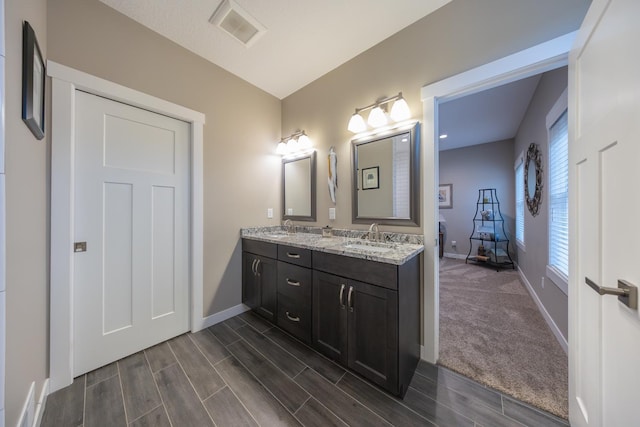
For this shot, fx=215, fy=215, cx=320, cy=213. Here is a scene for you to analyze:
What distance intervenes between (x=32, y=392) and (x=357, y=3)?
306cm

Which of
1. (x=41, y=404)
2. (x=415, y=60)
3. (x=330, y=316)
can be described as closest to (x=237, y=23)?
(x=415, y=60)

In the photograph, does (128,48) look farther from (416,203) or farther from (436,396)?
(436,396)

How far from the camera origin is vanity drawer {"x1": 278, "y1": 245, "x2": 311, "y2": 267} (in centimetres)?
176

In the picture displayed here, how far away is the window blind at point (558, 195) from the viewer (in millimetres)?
1959

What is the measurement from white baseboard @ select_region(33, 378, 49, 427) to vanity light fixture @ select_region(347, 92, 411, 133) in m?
2.76

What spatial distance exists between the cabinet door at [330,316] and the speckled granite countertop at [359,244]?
0.71ft

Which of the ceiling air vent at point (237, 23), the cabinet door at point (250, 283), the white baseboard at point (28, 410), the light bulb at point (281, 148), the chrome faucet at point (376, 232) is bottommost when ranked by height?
the white baseboard at point (28, 410)

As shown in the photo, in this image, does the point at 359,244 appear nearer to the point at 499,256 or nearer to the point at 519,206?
the point at 519,206

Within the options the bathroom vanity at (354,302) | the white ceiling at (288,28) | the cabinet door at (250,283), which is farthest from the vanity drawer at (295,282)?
the white ceiling at (288,28)

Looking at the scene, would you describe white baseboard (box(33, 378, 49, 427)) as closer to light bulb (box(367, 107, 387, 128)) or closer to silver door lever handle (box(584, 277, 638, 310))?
silver door lever handle (box(584, 277, 638, 310))

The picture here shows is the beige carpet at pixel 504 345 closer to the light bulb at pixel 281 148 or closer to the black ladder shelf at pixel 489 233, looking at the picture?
the black ladder shelf at pixel 489 233

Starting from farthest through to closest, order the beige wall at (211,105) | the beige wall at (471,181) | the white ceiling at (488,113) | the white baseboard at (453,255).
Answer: the white baseboard at (453,255) < the beige wall at (471,181) < the white ceiling at (488,113) < the beige wall at (211,105)

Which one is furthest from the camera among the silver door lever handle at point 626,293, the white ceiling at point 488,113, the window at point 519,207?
the window at point 519,207

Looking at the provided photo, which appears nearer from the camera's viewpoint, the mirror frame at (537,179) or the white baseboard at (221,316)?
the white baseboard at (221,316)
